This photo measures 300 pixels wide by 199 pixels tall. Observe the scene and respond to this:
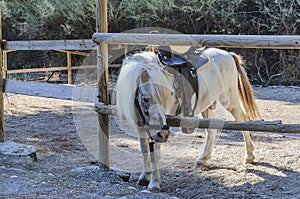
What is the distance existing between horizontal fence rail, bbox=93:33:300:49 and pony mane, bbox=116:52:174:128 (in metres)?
0.17

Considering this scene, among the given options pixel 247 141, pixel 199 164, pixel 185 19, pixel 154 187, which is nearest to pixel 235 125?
pixel 154 187

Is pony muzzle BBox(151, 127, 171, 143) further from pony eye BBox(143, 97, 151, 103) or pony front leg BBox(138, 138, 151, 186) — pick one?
pony front leg BBox(138, 138, 151, 186)

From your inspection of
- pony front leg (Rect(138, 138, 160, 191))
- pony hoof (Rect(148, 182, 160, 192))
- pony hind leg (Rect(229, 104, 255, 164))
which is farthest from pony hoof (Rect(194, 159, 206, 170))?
pony hoof (Rect(148, 182, 160, 192))

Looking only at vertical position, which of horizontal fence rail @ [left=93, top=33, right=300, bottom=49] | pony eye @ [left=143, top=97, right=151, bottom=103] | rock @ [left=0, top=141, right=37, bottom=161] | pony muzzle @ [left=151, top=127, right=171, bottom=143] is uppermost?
horizontal fence rail @ [left=93, top=33, right=300, bottom=49]

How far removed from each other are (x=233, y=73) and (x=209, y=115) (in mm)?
570

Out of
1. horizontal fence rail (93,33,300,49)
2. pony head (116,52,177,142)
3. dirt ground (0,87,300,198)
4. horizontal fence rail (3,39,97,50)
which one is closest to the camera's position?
horizontal fence rail (93,33,300,49)

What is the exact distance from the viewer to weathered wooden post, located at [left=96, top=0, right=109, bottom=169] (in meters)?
4.07

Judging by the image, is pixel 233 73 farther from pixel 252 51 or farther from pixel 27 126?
pixel 252 51

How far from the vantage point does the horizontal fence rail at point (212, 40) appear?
3250mm

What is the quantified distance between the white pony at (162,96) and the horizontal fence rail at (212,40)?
0.54 feet

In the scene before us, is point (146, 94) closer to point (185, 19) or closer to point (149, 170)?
point (149, 170)

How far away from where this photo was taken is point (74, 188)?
3.43 meters

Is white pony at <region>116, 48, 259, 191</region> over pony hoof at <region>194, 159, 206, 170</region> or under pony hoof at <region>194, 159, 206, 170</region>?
over

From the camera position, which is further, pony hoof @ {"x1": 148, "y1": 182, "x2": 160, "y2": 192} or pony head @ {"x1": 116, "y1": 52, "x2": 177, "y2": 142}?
pony hoof @ {"x1": 148, "y1": 182, "x2": 160, "y2": 192}
